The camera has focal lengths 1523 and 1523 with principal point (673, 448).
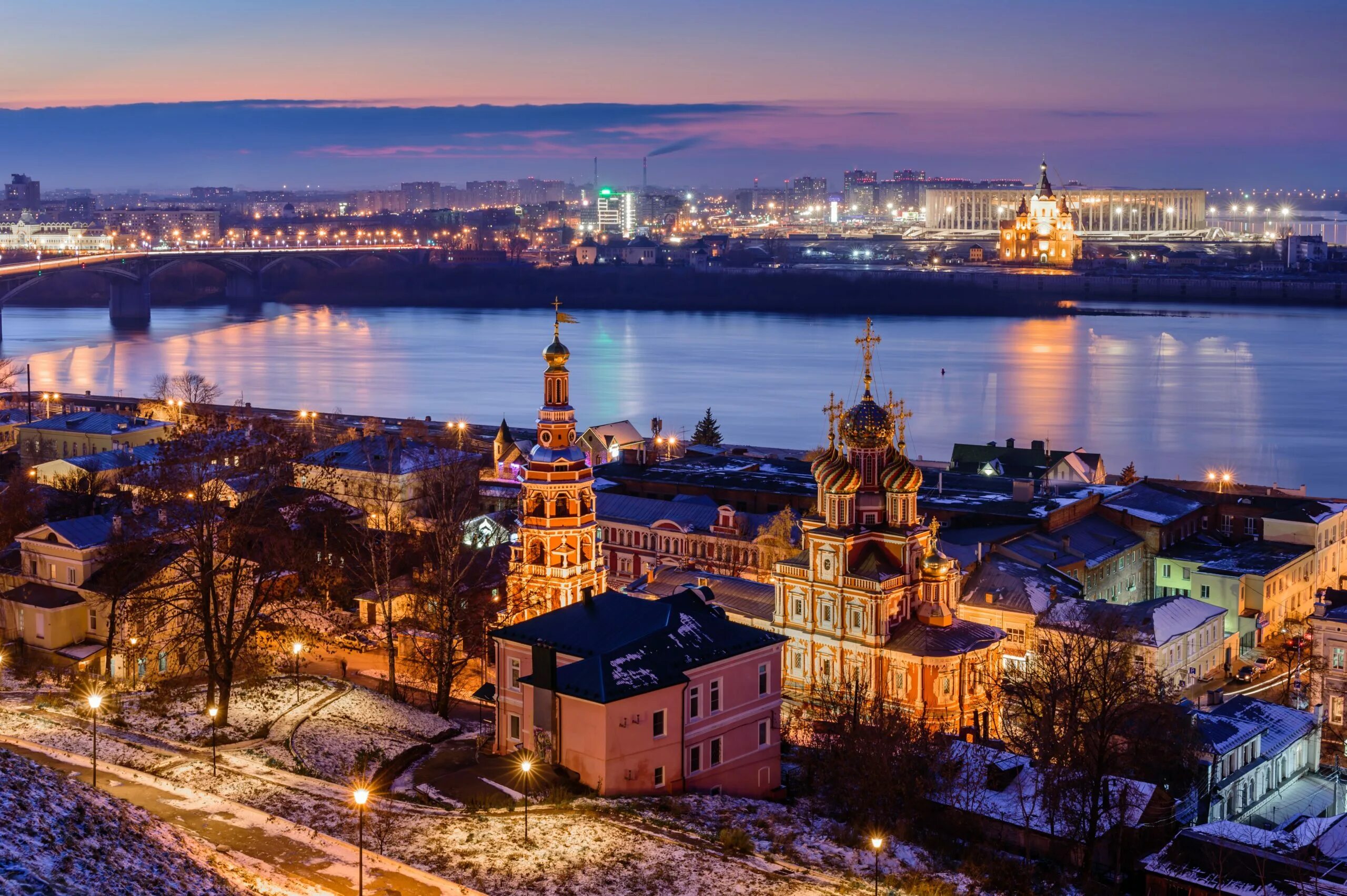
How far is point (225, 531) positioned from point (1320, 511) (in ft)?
39.7

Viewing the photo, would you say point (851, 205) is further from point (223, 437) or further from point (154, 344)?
point (223, 437)

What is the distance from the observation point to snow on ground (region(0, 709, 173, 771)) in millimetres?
8836

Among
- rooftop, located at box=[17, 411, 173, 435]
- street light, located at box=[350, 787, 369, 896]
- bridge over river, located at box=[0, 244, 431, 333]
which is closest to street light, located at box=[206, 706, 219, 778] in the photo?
street light, located at box=[350, 787, 369, 896]

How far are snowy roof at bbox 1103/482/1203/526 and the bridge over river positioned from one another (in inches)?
1721

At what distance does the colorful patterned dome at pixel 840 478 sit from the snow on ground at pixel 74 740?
213 inches

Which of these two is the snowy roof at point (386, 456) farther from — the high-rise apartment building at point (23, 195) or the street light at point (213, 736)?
the high-rise apartment building at point (23, 195)

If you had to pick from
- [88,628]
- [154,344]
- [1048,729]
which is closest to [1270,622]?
[1048,729]

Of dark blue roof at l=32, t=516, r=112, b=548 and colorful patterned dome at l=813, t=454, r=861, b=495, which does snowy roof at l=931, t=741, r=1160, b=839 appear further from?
dark blue roof at l=32, t=516, r=112, b=548

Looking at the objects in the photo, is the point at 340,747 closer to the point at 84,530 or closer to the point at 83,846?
the point at 83,846

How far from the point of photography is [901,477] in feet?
39.2

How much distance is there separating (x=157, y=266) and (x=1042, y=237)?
43940mm

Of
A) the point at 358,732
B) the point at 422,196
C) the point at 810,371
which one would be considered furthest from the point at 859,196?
the point at 358,732

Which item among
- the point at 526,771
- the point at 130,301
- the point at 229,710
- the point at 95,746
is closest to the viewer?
the point at 95,746

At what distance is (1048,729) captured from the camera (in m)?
9.16
